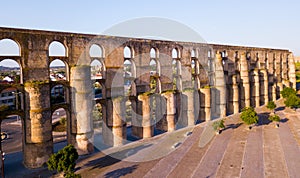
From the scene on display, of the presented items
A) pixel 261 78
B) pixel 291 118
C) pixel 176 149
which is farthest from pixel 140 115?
pixel 261 78

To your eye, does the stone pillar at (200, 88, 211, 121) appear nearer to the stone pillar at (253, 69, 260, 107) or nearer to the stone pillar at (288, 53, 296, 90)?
the stone pillar at (253, 69, 260, 107)

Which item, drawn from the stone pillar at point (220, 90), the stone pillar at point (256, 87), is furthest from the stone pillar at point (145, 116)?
the stone pillar at point (256, 87)

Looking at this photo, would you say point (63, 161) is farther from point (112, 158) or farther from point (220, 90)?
point (220, 90)

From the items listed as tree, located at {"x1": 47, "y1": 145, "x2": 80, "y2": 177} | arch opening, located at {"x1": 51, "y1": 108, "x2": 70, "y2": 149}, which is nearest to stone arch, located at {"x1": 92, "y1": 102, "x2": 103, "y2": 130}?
arch opening, located at {"x1": 51, "y1": 108, "x2": 70, "y2": 149}

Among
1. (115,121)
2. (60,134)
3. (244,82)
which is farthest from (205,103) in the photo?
(60,134)

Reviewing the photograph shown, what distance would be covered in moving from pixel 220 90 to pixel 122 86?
20693 millimetres

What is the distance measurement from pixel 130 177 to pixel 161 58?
20.1m

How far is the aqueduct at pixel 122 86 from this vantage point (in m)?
26.3

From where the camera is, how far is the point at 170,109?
3816cm

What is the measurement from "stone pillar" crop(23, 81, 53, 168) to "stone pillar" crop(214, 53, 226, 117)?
2983 cm

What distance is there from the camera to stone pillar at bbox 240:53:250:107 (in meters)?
52.6

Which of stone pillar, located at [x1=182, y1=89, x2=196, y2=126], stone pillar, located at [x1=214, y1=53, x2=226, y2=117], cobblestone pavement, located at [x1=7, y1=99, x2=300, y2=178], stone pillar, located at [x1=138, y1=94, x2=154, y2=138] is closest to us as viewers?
cobblestone pavement, located at [x1=7, y1=99, x2=300, y2=178]

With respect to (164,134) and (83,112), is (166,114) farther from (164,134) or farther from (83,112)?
(83,112)

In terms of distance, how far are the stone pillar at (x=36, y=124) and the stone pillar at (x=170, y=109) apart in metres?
16.8
